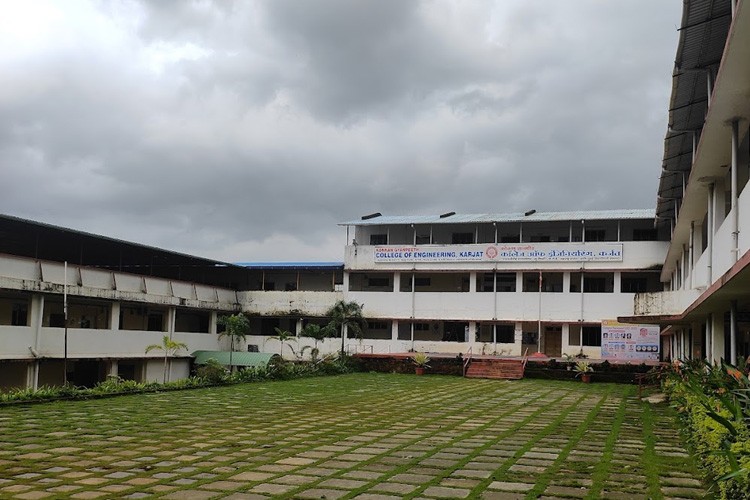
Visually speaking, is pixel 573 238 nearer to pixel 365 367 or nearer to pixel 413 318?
pixel 413 318

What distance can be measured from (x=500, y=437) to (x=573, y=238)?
23445 millimetres

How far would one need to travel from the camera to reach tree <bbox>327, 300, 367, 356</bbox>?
3303 cm

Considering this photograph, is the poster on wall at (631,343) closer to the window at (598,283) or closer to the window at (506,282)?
the window at (598,283)

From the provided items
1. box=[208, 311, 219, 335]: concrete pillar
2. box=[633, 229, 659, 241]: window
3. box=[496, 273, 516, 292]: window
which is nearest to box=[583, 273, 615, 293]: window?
box=[633, 229, 659, 241]: window

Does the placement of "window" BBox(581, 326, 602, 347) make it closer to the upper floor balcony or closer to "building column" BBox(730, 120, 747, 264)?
the upper floor balcony

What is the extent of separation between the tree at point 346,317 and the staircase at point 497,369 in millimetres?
6912

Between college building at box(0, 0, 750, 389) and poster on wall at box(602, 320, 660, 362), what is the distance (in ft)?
0.17

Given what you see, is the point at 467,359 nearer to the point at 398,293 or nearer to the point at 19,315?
the point at 398,293

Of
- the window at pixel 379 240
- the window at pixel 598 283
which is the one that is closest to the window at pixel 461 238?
the window at pixel 379 240

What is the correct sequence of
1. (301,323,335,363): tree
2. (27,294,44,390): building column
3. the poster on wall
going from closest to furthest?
(27,294,44,390): building column → the poster on wall → (301,323,335,363): tree

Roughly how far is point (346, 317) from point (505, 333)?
736 cm

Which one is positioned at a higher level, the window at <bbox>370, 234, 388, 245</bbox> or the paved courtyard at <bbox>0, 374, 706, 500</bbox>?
the window at <bbox>370, 234, 388, 245</bbox>

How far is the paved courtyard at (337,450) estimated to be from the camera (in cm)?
713

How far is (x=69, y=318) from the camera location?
87.2 feet
